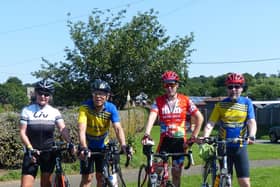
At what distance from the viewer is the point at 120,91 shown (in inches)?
1223

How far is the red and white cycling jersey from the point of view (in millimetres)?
7980

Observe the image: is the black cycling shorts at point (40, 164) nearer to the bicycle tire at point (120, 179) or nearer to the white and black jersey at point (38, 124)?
the white and black jersey at point (38, 124)

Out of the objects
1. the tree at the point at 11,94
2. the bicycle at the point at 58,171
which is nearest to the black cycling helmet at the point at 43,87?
the bicycle at the point at 58,171

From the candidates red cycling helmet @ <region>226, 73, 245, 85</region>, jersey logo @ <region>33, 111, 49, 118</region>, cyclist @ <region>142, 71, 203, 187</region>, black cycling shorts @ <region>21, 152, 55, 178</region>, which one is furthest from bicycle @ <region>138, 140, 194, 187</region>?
jersey logo @ <region>33, 111, 49, 118</region>

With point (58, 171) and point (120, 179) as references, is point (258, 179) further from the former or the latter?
point (58, 171)

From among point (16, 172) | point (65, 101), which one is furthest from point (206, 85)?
point (16, 172)

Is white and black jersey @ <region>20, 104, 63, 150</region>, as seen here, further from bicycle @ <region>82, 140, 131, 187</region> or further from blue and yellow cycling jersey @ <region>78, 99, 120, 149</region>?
bicycle @ <region>82, 140, 131, 187</region>

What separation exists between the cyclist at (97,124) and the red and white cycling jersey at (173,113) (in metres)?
0.82

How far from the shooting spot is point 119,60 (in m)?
30.5

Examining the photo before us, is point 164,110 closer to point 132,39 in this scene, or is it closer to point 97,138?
point 97,138

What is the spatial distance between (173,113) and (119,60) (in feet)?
74.6

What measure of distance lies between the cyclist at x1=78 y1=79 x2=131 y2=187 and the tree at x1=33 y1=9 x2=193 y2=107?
2260 cm

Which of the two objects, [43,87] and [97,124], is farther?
[97,124]

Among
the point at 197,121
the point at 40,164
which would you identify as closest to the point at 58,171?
the point at 40,164
